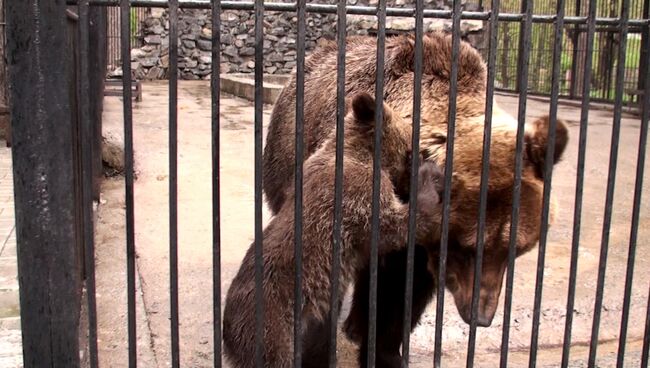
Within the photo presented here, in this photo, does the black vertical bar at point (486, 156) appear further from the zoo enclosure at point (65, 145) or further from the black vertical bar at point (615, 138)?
the black vertical bar at point (615, 138)

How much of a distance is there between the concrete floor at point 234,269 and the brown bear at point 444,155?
44cm

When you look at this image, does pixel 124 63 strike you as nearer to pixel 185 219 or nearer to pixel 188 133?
pixel 185 219

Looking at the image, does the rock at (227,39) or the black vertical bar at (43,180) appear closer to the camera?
the black vertical bar at (43,180)

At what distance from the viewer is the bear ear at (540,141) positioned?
2.65m

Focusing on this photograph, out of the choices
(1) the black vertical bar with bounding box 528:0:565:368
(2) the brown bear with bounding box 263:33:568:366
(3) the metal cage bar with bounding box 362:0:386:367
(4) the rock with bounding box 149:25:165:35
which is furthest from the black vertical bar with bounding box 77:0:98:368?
(4) the rock with bounding box 149:25:165:35

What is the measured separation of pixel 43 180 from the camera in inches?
75.8

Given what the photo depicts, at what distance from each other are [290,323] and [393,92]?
1123 millimetres

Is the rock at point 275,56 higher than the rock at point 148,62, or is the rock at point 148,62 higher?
the rock at point 275,56

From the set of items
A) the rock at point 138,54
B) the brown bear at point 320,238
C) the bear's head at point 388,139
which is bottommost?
the brown bear at point 320,238

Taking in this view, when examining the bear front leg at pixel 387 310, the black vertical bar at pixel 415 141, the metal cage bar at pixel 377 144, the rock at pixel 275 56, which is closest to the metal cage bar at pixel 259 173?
the metal cage bar at pixel 377 144

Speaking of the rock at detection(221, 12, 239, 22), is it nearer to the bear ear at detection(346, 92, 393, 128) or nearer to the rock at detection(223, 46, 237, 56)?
the rock at detection(223, 46, 237, 56)

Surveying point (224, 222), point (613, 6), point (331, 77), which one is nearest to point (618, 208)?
point (224, 222)

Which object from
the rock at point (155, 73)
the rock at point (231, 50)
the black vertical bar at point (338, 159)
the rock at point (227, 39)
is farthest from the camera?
the rock at point (231, 50)

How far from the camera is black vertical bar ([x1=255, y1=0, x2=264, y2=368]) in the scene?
2.07m
